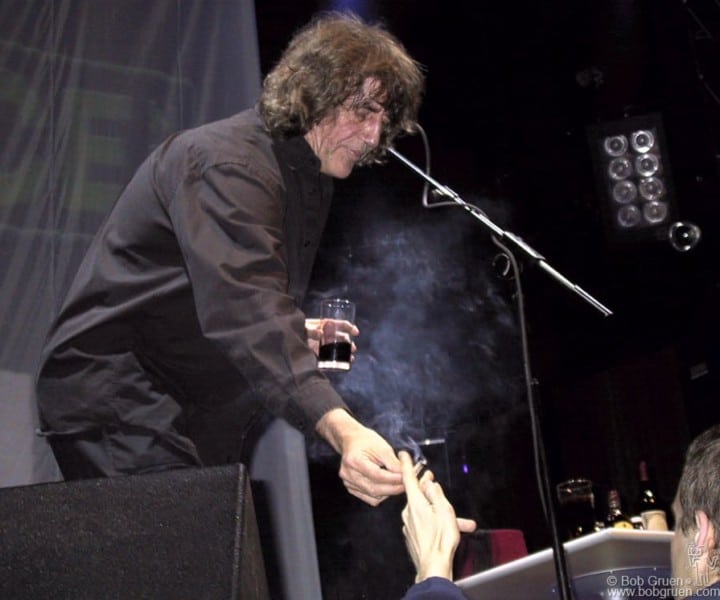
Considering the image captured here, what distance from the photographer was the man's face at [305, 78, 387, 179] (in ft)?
5.81

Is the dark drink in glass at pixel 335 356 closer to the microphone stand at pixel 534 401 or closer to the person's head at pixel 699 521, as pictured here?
the microphone stand at pixel 534 401

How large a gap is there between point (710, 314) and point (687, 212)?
68 cm

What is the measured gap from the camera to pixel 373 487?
48.7 inches

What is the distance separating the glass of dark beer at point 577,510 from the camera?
301cm

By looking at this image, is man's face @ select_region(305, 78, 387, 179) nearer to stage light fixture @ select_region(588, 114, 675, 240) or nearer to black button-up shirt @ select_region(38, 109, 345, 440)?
black button-up shirt @ select_region(38, 109, 345, 440)

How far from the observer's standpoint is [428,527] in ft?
3.66

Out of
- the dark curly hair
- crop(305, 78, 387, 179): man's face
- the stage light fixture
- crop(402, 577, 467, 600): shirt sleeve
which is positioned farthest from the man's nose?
the stage light fixture

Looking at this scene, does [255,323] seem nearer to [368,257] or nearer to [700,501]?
[700,501]

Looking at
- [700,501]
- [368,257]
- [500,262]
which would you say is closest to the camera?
[700,501]

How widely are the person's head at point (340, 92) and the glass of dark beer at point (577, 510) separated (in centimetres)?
160

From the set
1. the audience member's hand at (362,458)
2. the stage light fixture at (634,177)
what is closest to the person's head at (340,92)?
the audience member's hand at (362,458)

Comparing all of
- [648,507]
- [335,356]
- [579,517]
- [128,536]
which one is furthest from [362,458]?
[648,507]

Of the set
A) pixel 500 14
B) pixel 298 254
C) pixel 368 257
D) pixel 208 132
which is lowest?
pixel 298 254

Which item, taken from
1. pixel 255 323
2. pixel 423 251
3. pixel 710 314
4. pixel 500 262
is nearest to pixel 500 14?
pixel 423 251
